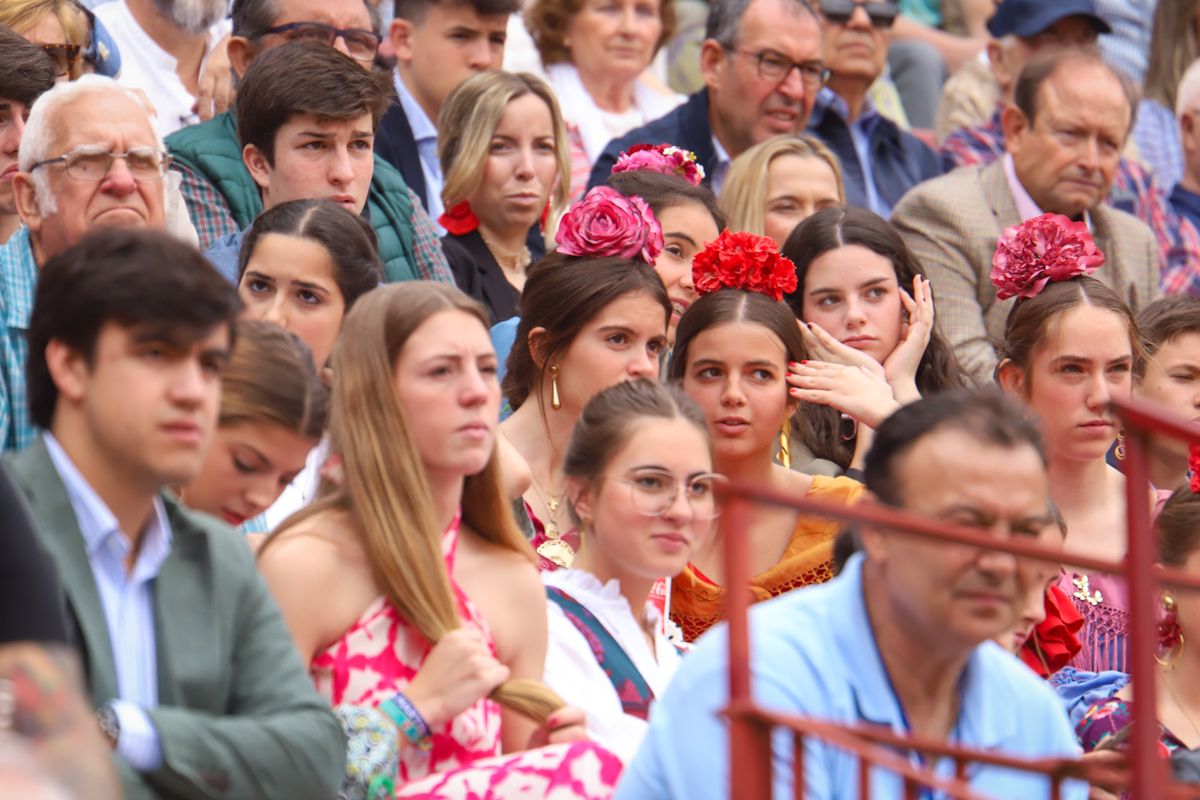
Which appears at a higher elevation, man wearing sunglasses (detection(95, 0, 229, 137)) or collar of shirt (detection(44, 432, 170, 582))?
man wearing sunglasses (detection(95, 0, 229, 137))

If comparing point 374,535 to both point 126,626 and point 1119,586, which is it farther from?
point 1119,586

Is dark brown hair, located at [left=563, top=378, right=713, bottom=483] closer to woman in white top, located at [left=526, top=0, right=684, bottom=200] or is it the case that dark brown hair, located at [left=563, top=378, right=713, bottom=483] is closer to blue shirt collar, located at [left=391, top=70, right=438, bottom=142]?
blue shirt collar, located at [left=391, top=70, right=438, bottom=142]

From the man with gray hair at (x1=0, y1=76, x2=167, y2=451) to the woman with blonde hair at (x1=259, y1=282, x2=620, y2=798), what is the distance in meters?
1.05

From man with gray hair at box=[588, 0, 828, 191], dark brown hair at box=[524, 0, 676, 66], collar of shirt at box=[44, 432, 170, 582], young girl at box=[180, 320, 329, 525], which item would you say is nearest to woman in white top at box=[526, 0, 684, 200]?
dark brown hair at box=[524, 0, 676, 66]

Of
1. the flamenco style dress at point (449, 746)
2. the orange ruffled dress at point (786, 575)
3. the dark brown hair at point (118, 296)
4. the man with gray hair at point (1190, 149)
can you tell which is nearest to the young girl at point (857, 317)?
the orange ruffled dress at point (786, 575)

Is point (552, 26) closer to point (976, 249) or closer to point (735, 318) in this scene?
point (976, 249)

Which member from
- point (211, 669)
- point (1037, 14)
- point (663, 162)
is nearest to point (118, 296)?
point (211, 669)

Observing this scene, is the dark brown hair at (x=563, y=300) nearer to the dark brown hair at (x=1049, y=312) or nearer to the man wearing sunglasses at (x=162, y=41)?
the dark brown hair at (x=1049, y=312)

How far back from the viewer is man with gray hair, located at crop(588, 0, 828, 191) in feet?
25.4

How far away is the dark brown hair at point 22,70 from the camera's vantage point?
5.39m

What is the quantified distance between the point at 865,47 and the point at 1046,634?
384 centimetres

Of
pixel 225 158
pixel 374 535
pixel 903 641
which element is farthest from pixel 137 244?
pixel 225 158

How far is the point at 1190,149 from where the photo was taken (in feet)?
28.3

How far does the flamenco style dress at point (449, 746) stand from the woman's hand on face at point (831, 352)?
2.13 metres
